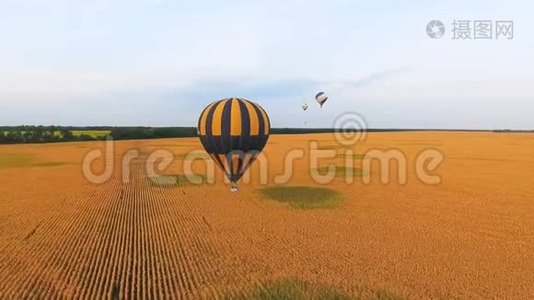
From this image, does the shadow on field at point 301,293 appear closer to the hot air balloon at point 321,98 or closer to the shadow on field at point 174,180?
the shadow on field at point 174,180

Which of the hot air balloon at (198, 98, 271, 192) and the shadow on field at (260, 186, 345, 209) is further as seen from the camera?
the shadow on field at (260, 186, 345, 209)

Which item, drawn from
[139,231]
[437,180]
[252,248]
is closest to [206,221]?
[139,231]

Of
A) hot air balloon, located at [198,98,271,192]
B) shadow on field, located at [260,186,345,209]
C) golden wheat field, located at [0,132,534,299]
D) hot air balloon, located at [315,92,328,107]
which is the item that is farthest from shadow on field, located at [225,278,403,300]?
hot air balloon, located at [315,92,328,107]

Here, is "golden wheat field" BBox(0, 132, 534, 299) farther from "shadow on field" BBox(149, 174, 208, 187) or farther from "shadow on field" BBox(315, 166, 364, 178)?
"shadow on field" BBox(315, 166, 364, 178)

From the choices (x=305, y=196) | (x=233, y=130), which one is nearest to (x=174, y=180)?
(x=305, y=196)

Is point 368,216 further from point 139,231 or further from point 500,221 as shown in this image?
point 139,231
